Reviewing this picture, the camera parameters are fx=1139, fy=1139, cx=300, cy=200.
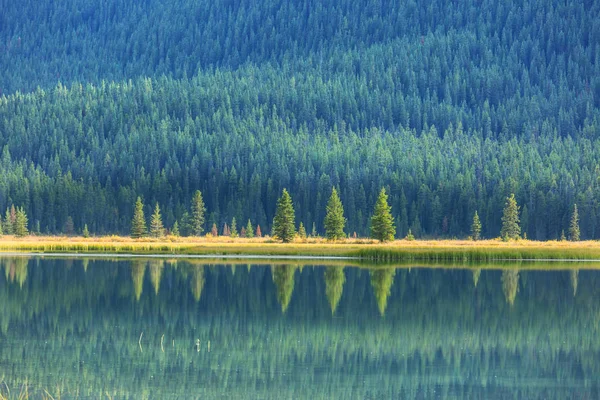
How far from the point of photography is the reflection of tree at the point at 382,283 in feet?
175

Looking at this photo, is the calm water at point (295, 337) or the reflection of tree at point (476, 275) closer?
the calm water at point (295, 337)

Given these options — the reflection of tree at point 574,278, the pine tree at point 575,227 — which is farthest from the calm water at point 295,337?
the pine tree at point 575,227

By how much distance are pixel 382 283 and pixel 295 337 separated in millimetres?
22601

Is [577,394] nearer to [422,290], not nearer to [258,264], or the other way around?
[422,290]

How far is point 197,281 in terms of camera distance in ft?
207

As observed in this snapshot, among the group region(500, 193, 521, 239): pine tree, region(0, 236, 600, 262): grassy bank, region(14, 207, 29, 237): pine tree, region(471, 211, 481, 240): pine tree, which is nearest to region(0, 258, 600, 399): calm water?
region(0, 236, 600, 262): grassy bank

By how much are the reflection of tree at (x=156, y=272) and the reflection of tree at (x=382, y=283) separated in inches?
437

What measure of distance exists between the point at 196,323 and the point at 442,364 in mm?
11786

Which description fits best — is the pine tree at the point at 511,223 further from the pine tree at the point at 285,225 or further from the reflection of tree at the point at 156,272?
the reflection of tree at the point at 156,272

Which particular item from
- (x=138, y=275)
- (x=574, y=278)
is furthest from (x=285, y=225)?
(x=138, y=275)

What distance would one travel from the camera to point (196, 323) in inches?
1758

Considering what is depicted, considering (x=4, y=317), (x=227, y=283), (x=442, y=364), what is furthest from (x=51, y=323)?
(x=227, y=283)

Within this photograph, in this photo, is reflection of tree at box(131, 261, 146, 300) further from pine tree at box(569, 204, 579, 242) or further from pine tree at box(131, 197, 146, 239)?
pine tree at box(569, 204, 579, 242)

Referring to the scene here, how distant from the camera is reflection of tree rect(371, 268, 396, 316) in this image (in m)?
53.2
